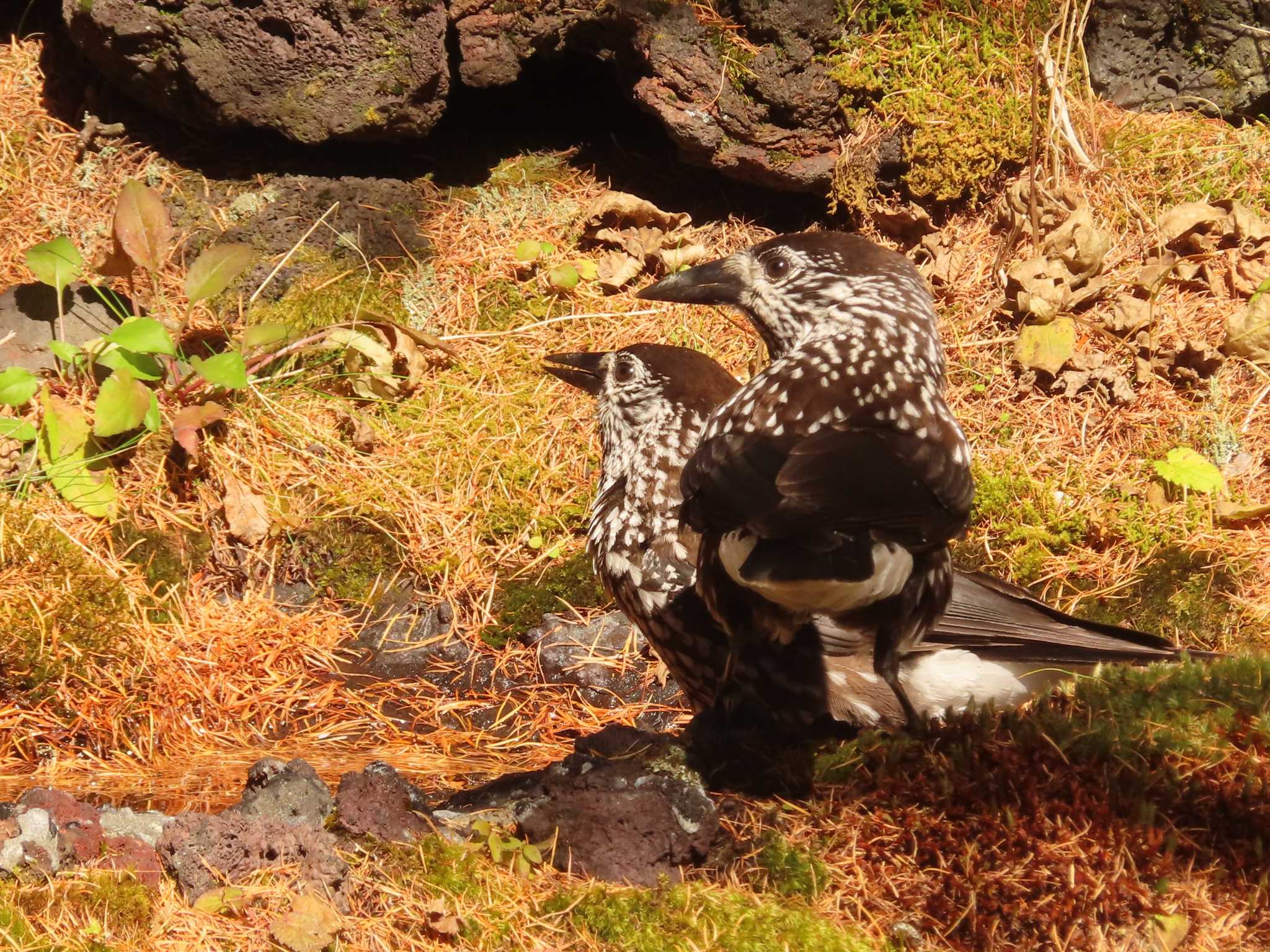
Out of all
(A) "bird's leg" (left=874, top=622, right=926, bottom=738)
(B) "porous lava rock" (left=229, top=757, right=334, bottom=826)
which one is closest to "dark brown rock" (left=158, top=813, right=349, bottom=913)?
(B) "porous lava rock" (left=229, top=757, right=334, bottom=826)

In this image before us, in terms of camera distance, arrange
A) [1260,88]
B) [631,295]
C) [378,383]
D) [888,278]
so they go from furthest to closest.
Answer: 1. [1260,88]
2. [631,295]
3. [378,383]
4. [888,278]

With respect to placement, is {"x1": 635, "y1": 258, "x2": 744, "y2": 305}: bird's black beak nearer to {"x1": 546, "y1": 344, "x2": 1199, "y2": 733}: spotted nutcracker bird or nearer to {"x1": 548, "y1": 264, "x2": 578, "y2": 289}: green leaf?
{"x1": 546, "y1": 344, "x2": 1199, "y2": 733}: spotted nutcracker bird

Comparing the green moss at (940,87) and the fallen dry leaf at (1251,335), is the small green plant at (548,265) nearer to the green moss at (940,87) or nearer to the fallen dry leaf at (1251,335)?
the green moss at (940,87)

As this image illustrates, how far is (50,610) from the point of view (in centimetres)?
405

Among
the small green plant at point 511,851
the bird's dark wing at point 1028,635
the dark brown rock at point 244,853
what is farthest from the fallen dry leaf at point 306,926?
the bird's dark wing at point 1028,635

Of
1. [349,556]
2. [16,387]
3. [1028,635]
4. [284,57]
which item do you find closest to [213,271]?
[16,387]

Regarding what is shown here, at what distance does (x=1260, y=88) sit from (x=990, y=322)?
2011 mm

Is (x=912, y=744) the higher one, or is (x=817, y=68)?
(x=817, y=68)

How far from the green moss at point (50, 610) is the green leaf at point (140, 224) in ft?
3.59

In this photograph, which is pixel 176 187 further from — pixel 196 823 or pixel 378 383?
pixel 196 823

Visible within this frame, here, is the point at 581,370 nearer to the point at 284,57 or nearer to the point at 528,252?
the point at 528,252

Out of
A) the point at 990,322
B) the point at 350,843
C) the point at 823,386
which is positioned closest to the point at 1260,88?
the point at 990,322

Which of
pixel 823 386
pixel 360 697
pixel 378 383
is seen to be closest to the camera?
pixel 823 386

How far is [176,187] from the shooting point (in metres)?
5.55
